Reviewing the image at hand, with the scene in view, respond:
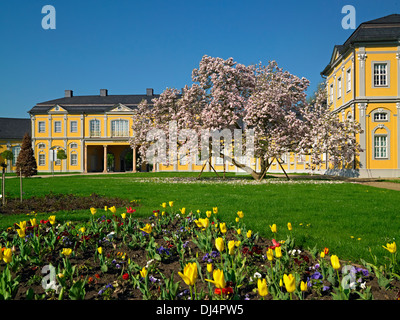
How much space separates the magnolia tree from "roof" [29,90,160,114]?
2607 cm

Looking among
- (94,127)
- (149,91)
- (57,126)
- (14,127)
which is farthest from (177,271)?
(14,127)

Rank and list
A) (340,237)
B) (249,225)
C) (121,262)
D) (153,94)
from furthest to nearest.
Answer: (153,94) → (249,225) → (340,237) → (121,262)

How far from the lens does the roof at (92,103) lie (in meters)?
46.0

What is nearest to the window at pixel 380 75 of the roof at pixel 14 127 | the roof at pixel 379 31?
the roof at pixel 379 31

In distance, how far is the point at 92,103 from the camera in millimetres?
47031

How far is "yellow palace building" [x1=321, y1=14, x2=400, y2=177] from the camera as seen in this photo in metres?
23.3

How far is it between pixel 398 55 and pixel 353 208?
65.4ft

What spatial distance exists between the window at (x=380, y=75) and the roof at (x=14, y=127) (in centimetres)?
4579

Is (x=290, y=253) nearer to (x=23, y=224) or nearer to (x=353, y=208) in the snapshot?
(x=23, y=224)

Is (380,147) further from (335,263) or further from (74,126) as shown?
(74,126)

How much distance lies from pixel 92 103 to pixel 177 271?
46912 millimetres

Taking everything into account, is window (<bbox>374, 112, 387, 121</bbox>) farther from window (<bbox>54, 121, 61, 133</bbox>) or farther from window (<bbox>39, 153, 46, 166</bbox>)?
window (<bbox>39, 153, 46, 166</bbox>)

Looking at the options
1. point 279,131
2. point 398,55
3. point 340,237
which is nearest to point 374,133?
point 398,55
